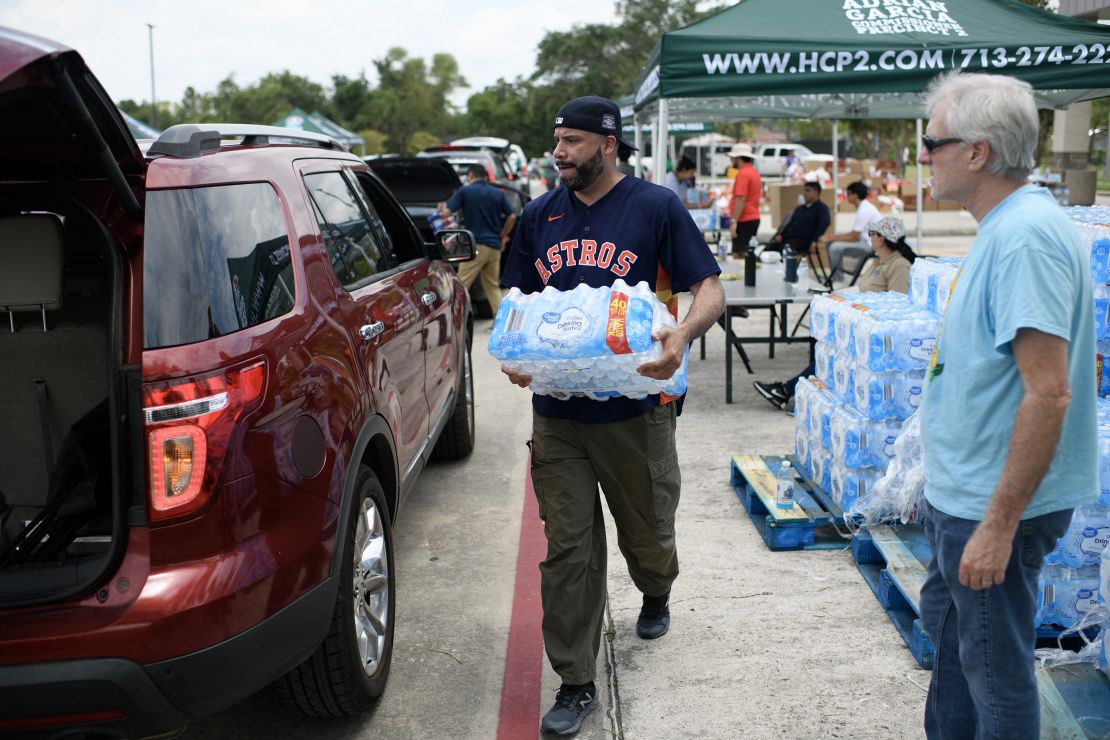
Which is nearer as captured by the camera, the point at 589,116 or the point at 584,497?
the point at 589,116

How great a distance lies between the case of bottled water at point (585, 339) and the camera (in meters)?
3.11

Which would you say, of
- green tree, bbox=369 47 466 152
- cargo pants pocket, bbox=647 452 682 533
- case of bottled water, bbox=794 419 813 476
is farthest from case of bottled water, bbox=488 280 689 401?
green tree, bbox=369 47 466 152

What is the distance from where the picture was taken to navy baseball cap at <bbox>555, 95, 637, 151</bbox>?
3289 millimetres

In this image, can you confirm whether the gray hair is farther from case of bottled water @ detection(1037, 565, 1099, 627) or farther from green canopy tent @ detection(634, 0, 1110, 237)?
green canopy tent @ detection(634, 0, 1110, 237)

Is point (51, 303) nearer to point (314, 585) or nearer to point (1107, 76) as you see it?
point (314, 585)

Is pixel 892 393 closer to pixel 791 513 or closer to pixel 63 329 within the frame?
pixel 791 513

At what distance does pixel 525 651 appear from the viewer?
404 cm

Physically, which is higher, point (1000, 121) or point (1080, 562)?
point (1000, 121)

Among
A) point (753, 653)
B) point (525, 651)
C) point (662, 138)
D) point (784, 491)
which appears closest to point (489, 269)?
point (662, 138)

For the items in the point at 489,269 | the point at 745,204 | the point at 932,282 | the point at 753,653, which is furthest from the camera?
the point at 745,204

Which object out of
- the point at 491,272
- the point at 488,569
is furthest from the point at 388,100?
the point at 488,569

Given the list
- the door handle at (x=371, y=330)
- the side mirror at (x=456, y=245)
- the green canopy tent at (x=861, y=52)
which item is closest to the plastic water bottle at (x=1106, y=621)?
the door handle at (x=371, y=330)

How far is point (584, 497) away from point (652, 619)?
81 centimetres

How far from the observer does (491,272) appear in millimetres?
11797
